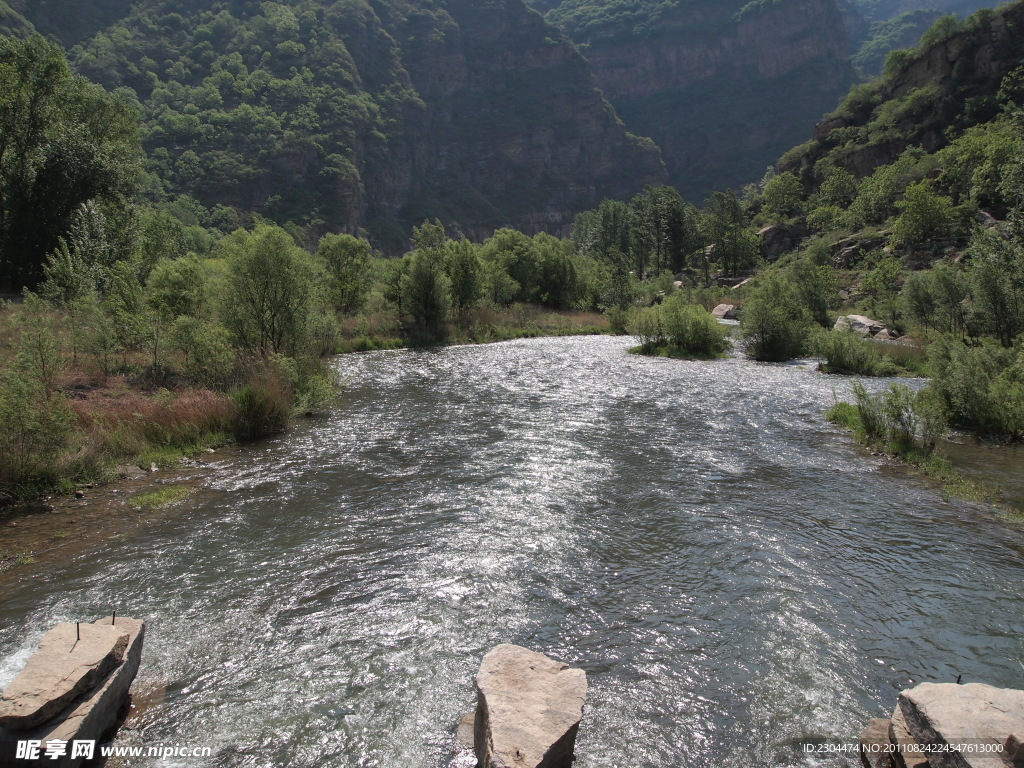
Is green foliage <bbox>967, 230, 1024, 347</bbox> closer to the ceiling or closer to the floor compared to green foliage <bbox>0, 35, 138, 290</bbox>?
closer to the floor

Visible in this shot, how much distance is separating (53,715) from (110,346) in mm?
18052

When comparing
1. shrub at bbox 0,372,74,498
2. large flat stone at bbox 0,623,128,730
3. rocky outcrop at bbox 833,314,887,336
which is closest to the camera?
large flat stone at bbox 0,623,128,730

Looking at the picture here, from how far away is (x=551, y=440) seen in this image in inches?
→ 712

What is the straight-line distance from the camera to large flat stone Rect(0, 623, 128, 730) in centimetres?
477

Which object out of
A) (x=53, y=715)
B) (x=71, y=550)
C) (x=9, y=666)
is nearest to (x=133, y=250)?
(x=71, y=550)

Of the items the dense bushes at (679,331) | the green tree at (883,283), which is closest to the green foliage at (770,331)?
the dense bushes at (679,331)

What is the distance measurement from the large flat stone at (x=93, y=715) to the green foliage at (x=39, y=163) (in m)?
33.6

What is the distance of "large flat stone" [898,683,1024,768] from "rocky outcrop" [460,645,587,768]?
3.04 m

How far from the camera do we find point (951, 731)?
Result: 4613 millimetres

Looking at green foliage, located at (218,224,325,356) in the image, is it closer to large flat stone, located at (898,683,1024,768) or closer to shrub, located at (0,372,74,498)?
shrub, located at (0,372,74,498)

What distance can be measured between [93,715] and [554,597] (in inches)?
233

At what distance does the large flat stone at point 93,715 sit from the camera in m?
4.70

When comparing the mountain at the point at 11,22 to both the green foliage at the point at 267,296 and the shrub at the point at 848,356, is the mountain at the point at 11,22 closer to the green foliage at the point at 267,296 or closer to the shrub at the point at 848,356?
the green foliage at the point at 267,296

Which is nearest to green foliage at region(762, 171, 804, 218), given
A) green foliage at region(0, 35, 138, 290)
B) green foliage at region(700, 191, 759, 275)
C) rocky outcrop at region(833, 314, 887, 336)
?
green foliage at region(700, 191, 759, 275)
